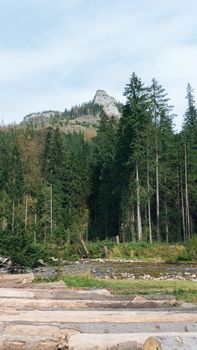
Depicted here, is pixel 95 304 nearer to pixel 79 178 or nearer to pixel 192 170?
pixel 192 170

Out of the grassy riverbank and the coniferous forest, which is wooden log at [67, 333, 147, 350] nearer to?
the coniferous forest

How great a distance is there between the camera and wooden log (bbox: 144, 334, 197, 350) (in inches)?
231

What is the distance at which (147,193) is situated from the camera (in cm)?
4753

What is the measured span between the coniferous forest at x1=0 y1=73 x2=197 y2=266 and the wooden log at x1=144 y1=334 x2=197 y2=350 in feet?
69.2

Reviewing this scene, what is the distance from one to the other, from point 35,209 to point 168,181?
21769 millimetres

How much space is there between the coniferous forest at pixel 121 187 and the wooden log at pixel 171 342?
21.1 meters

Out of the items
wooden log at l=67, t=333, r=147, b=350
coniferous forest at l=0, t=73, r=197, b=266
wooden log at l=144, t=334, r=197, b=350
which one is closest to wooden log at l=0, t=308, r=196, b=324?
wooden log at l=67, t=333, r=147, b=350

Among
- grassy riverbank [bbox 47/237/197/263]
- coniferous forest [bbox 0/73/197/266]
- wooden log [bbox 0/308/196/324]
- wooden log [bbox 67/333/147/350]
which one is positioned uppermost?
coniferous forest [bbox 0/73/197/266]

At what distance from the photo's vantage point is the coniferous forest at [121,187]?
49281 millimetres

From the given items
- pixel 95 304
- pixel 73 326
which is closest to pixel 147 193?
pixel 95 304

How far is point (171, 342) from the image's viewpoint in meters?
6.12

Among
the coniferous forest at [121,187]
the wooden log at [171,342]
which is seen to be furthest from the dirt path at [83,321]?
the coniferous forest at [121,187]

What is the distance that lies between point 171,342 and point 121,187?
48282mm

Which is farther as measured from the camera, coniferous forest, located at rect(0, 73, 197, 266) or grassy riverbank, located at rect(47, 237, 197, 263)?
coniferous forest, located at rect(0, 73, 197, 266)
